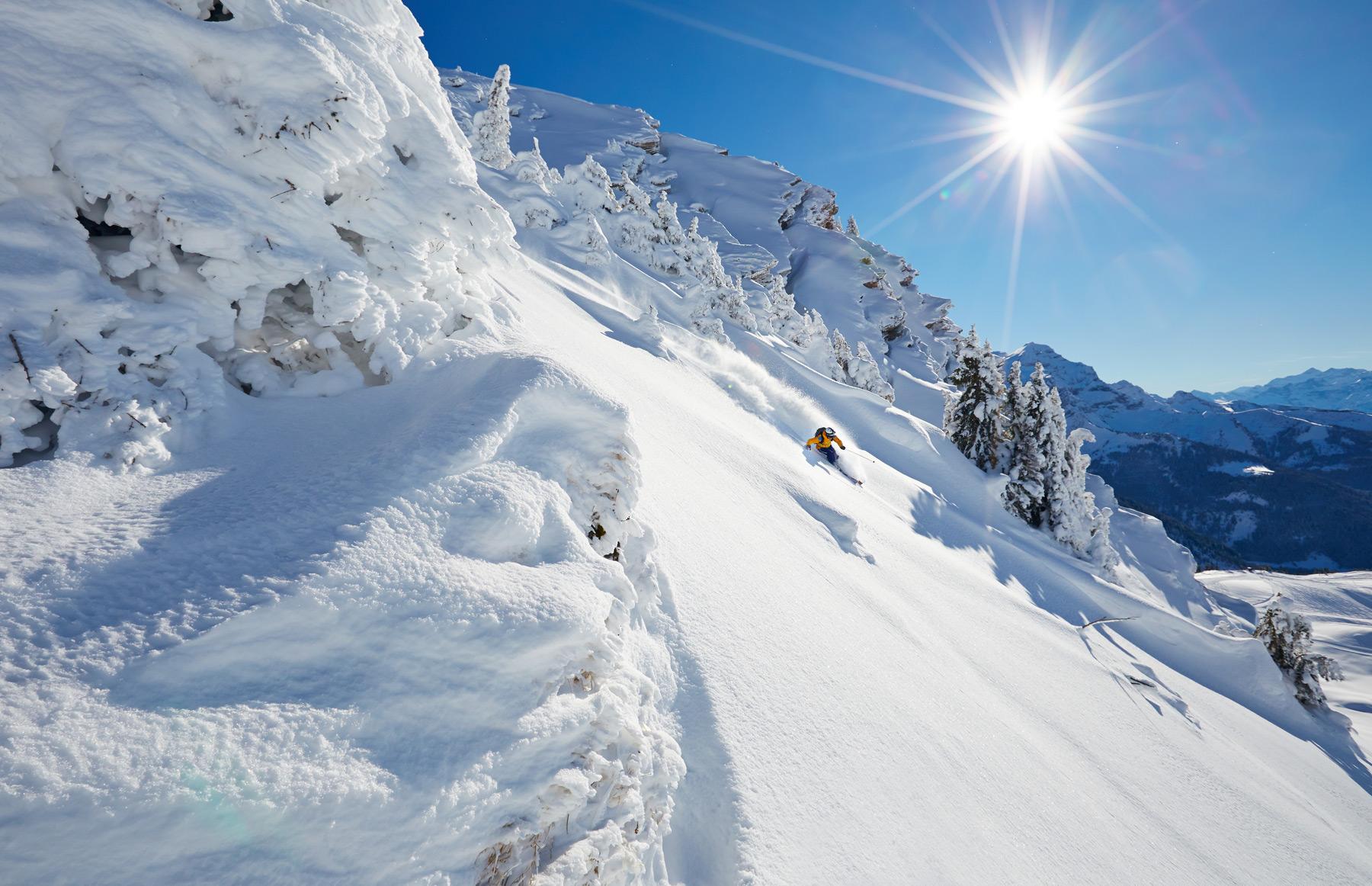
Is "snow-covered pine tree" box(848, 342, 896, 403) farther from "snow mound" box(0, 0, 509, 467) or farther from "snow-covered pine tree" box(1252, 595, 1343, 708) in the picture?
"snow mound" box(0, 0, 509, 467)

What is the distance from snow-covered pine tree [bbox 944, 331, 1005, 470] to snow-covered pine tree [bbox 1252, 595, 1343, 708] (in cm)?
1078

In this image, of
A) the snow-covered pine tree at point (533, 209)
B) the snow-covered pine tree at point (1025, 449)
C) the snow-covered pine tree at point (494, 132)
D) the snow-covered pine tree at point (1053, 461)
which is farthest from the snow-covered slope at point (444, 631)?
Result: the snow-covered pine tree at point (494, 132)

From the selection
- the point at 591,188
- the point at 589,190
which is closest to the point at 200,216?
the point at 589,190

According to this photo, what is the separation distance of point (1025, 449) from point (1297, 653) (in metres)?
11.0

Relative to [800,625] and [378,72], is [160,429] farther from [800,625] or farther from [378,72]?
[800,625]

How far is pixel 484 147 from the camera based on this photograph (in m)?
37.8

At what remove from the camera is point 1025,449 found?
77.6ft

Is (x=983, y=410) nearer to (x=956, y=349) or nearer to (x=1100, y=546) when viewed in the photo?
(x=1100, y=546)

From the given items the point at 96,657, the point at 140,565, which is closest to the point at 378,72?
the point at 140,565

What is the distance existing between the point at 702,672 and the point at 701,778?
75 cm

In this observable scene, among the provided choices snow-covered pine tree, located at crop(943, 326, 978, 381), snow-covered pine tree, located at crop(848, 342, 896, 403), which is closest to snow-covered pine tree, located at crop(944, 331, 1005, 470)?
snow-covered pine tree, located at crop(943, 326, 978, 381)

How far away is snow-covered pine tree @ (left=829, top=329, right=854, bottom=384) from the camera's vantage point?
128ft

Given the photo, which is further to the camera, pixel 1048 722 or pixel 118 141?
pixel 1048 722

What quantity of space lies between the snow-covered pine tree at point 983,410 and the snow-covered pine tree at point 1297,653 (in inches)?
425
